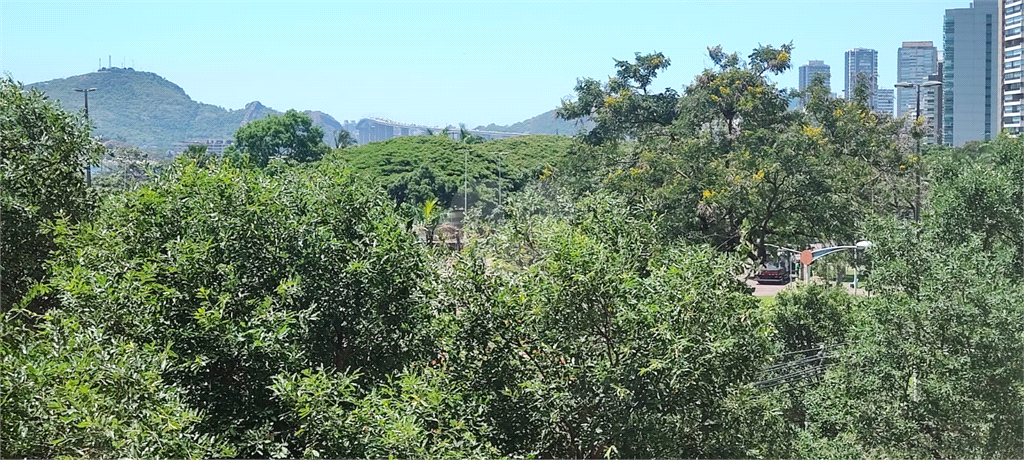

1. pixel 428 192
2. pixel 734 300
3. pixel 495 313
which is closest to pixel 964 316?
pixel 734 300

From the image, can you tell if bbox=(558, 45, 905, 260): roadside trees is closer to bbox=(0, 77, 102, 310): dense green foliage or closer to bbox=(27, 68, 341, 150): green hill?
bbox=(0, 77, 102, 310): dense green foliage

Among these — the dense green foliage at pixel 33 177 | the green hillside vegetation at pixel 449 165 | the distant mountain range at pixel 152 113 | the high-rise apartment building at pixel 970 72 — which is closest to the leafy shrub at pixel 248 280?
the dense green foliage at pixel 33 177

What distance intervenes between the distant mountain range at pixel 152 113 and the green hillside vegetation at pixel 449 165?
165 feet

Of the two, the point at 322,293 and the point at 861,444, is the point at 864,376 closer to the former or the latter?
the point at 861,444

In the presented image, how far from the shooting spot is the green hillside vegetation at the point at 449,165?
34625 mm

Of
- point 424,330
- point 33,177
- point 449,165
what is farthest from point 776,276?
point 33,177

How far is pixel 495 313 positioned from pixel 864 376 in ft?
12.4

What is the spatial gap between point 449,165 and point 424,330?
3294 centimetres

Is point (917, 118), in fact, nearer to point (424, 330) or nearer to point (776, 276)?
point (424, 330)

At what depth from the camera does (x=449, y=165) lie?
128 feet

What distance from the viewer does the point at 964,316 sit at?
746cm

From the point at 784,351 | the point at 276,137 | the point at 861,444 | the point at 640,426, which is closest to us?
the point at 640,426

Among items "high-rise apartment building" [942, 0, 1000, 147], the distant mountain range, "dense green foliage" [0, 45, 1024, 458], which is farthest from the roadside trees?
the distant mountain range

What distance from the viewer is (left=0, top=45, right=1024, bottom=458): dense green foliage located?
505 cm
